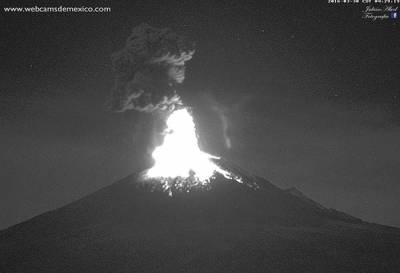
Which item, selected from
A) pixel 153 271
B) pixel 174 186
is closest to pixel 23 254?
pixel 153 271

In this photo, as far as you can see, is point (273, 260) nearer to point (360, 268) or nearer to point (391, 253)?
point (360, 268)

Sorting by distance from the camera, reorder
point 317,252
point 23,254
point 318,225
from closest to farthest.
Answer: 1. point 317,252
2. point 23,254
3. point 318,225

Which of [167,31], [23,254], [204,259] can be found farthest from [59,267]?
[167,31]

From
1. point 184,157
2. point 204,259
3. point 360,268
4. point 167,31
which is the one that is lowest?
point 360,268

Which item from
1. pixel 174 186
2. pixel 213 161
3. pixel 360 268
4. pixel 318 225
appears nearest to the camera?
pixel 360 268

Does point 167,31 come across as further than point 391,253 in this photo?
Yes

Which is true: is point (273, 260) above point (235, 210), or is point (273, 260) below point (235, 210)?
below
